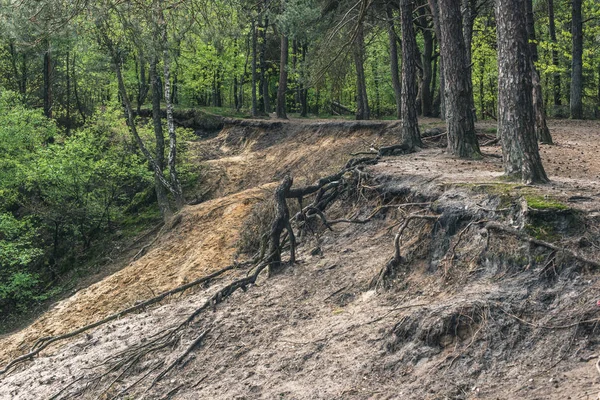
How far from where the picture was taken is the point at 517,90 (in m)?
7.51

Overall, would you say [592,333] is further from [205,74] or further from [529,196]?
[205,74]

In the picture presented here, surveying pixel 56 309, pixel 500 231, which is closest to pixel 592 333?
pixel 500 231

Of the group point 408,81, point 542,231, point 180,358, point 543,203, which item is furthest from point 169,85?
point 542,231

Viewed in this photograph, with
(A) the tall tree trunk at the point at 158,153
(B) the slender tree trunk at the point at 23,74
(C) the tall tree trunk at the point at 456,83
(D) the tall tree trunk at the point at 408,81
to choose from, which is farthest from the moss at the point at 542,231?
(B) the slender tree trunk at the point at 23,74

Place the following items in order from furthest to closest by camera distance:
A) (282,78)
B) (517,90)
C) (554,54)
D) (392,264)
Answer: (554,54) < (282,78) < (517,90) < (392,264)

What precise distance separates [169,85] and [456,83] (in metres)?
10.1

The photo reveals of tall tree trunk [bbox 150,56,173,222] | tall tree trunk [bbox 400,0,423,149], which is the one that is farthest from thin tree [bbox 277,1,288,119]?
tall tree trunk [bbox 400,0,423,149]

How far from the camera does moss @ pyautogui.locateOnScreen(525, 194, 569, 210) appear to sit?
5.91 meters

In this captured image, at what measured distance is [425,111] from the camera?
77.9ft

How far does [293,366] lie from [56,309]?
9253 millimetres

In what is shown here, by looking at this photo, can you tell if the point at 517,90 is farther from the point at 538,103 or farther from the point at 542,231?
the point at 538,103

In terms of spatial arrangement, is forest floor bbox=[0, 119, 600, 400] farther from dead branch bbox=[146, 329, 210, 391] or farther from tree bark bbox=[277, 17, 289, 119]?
tree bark bbox=[277, 17, 289, 119]

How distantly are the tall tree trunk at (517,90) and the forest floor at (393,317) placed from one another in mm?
513

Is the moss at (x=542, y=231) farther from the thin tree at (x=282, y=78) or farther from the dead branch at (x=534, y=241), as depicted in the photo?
the thin tree at (x=282, y=78)
